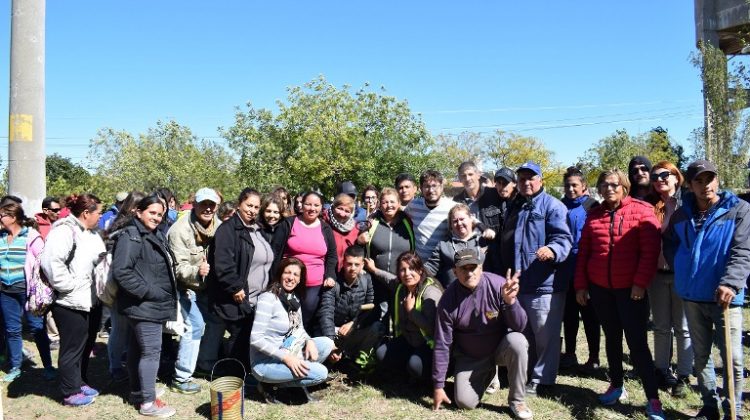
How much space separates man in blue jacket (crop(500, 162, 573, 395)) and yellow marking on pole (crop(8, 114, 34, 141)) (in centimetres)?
623

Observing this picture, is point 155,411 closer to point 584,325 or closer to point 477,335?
point 477,335

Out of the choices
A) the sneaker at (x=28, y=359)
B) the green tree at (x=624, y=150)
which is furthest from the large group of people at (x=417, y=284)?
the green tree at (x=624, y=150)

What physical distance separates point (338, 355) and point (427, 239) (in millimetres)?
1515

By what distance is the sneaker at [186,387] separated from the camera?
529 centimetres

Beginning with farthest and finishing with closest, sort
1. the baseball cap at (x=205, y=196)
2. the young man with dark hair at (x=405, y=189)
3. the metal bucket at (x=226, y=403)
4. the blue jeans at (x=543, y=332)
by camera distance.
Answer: the young man with dark hair at (x=405, y=189), the baseball cap at (x=205, y=196), the blue jeans at (x=543, y=332), the metal bucket at (x=226, y=403)

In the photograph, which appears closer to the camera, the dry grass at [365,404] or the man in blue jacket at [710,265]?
the man in blue jacket at [710,265]

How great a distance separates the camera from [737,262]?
13.2 ft

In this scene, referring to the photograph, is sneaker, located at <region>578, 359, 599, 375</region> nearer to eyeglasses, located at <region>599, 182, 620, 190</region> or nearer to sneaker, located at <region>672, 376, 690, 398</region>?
sneaker, located at <region>672, 376, 690, 398</region>

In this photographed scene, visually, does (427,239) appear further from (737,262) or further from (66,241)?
(66,241)

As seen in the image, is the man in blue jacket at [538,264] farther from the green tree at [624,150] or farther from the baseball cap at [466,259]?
the green tree at [624,150]

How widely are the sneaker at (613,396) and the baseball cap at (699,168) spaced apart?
2.00m

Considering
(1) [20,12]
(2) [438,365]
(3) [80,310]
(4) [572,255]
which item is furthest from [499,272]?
(1) [20,12]

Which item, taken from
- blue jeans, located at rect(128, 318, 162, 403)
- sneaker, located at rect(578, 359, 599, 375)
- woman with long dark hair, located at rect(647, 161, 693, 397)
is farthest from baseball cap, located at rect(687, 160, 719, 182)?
blue jeans, located at rect(128, 318, 162, 403)

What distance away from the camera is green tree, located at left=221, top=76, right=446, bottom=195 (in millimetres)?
21625
